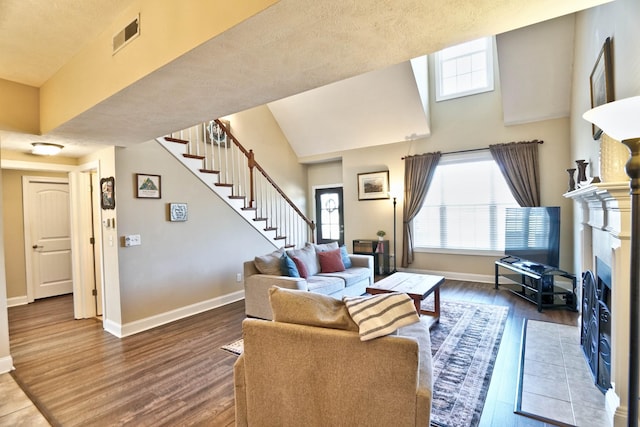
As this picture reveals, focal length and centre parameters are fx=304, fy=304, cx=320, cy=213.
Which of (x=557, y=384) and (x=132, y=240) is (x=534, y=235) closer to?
(x=557, y=384)

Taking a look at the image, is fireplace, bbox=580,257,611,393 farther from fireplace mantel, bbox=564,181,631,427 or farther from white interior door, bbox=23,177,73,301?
white interior door, bbox=23,177,73,301

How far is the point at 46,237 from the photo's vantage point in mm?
5297

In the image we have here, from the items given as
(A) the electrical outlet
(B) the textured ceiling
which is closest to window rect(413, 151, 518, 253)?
(B) the textured ceiling

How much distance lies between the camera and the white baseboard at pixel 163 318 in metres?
3.64

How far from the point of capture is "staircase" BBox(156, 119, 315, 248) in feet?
14.6

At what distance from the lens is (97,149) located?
3.86 m

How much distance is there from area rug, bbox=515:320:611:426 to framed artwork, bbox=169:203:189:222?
409cm

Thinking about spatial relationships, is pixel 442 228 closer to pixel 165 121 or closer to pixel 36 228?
pixel 165 121

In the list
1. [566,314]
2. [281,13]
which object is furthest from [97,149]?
[566,314]

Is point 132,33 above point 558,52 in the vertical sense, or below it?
below

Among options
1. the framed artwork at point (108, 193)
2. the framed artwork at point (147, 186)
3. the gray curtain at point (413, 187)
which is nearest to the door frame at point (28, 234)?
the framed artwork at point (108, 193)

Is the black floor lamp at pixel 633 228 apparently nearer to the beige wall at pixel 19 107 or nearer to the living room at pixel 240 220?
the living room at pixel 240 220

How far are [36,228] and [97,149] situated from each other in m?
2.62

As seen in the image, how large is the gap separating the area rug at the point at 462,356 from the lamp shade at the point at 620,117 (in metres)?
A: 1.87
